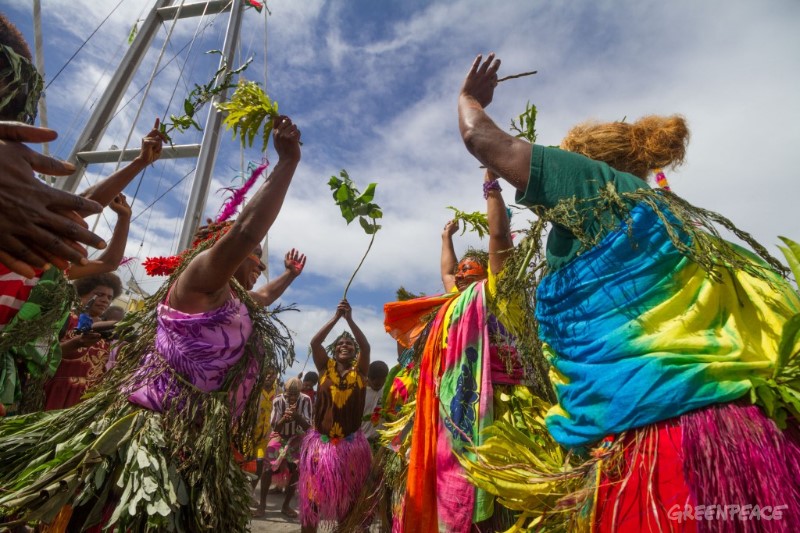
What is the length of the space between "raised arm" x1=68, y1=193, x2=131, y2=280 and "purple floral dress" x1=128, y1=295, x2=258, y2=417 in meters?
0.97

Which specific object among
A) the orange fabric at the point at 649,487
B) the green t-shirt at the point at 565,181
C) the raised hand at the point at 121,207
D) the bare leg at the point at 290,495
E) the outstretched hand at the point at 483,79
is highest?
the outstretched hand at the point at 483,79

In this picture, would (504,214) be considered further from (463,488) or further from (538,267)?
(463,488)

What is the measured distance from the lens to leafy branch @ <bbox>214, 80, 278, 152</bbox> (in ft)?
8.72

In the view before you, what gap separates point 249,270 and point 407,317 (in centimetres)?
142

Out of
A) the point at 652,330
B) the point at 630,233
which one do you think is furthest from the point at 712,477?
the point at 630,233

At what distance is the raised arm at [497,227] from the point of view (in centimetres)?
251

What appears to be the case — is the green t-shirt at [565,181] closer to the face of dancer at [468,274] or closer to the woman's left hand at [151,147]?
the face of dancer at [468,274]

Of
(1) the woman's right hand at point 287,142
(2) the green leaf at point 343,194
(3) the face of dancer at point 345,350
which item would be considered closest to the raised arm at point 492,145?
(1) the woman's right hand at point 287,142

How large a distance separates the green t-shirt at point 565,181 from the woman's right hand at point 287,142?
128cm

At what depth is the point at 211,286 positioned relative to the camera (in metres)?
2.33

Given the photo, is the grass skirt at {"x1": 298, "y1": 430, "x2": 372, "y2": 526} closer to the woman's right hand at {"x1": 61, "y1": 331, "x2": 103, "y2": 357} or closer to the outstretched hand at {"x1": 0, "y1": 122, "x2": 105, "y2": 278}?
the woman's right hand at {"x1": 61, "y1": 331, "x2": 103, "y2": 357}

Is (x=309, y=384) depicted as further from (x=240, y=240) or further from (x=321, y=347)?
(x=240, y=240)

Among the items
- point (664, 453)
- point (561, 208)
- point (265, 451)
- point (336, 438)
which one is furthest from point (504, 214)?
point (265, 451)

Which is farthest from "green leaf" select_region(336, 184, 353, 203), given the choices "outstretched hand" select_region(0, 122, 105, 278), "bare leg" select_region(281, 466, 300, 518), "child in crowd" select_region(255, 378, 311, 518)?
"bare leg" select_region(281, 466, 300, 518)
